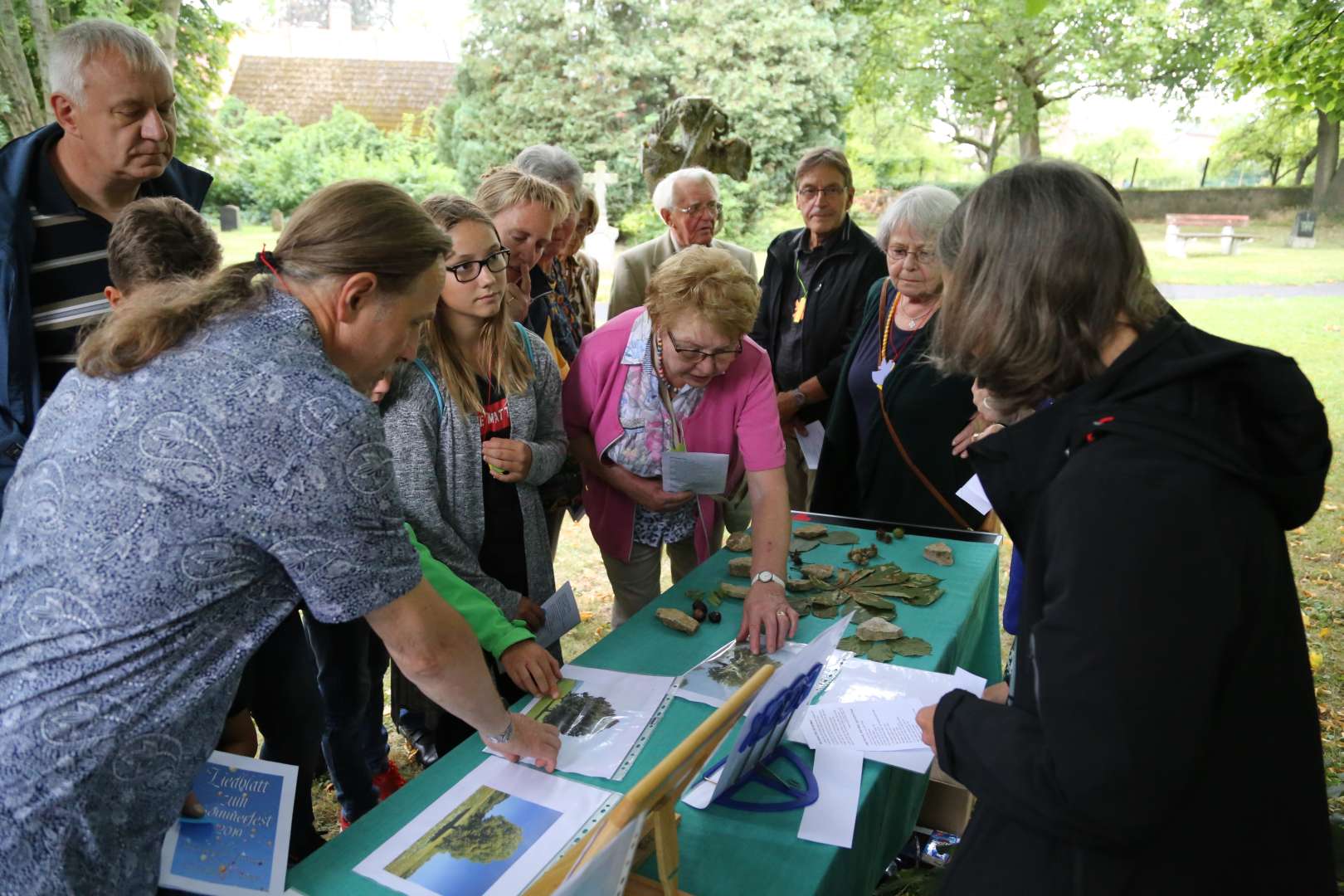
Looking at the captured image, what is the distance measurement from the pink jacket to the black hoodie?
139cm

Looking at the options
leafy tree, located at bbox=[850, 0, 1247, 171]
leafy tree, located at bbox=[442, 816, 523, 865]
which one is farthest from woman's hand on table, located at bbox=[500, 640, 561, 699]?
Result: leafy tree, located at bbox=[850, 0, 1247, 171]

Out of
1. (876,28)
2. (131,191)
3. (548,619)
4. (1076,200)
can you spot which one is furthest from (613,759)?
(876,28)

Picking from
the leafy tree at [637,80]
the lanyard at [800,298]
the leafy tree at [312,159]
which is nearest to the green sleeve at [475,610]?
the lanyard at [800,298]

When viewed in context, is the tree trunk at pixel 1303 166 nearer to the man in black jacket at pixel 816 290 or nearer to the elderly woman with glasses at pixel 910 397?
the man in black jacket at pixel 816 290

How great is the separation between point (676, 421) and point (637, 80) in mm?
15794

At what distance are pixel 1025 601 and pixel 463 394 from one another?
140cm

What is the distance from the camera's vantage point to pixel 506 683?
2205mm

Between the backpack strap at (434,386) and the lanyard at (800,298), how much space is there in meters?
2.23

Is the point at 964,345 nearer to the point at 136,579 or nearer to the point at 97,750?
the point at 136,579

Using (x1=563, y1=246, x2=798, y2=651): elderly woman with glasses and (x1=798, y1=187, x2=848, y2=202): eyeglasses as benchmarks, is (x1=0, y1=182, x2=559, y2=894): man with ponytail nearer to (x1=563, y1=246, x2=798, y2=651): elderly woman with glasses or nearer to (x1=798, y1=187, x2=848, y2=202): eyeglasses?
(x1=563, y1=246, x2=798, y2=651): elderly woman with glasses

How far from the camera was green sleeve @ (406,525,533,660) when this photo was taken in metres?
1.81

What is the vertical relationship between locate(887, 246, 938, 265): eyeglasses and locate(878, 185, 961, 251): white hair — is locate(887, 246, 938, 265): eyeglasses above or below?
below

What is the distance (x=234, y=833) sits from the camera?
131 cm

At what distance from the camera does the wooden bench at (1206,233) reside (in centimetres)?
1457
